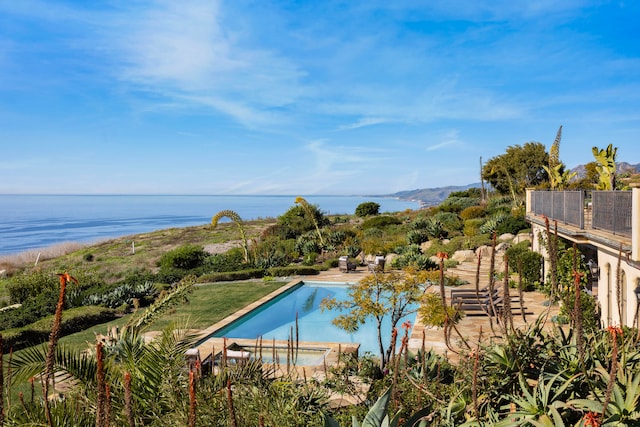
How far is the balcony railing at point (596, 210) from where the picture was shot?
757 centimetres

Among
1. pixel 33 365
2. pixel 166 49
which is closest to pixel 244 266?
pixel 166 49

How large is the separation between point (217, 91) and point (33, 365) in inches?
919

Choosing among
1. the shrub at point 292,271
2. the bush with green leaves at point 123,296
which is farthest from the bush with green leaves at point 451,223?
the bush with green leaves at point 123,296

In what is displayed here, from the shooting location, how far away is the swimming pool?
36.1 feet

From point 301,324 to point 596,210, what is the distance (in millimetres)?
7773

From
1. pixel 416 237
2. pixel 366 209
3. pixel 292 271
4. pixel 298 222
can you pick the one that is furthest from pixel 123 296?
pixel 366 209

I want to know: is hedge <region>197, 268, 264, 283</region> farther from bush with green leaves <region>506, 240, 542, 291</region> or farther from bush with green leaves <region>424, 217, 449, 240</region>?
bush with green leaves <region>424, 217, 449, 240</region>

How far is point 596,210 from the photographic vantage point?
29.7 feet

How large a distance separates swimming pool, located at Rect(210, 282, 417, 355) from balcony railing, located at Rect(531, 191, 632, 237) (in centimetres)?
473

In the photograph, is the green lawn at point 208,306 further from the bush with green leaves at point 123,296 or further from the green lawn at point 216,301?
the bush with green leaves at point 123,296

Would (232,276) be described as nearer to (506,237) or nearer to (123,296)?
(123,296)

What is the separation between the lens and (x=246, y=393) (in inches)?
155

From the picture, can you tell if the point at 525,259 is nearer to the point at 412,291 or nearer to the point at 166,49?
the point at 412,291

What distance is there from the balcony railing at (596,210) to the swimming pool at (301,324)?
186 inches
